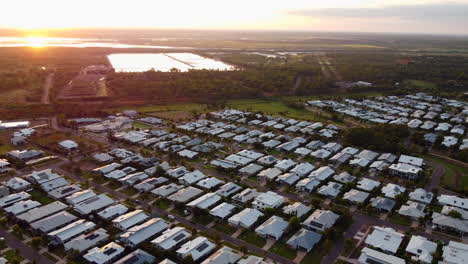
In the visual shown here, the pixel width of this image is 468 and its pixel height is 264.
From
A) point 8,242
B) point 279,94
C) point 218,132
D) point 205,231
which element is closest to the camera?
point 8,242

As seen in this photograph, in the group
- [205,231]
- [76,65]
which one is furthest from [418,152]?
[76,65]

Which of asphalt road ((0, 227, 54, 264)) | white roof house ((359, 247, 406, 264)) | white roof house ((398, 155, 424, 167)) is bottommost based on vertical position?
asphalt road ((0, 227, 54, 264))

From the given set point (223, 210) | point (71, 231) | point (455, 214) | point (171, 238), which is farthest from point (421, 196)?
Answer: point (71, 231)

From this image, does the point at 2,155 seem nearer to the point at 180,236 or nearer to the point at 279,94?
the point at 180,236

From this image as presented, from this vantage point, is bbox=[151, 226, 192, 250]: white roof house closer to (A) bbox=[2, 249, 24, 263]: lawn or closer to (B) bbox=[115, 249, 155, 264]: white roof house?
(B) bbox=[115, 249, 155, 264]: white roof house

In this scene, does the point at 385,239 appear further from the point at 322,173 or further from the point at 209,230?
the point at 209,230

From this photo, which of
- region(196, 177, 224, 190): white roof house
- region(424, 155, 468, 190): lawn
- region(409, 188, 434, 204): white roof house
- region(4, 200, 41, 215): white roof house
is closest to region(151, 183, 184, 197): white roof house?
region(196, 177, 224, 190): white roof house
